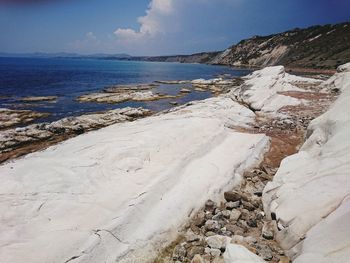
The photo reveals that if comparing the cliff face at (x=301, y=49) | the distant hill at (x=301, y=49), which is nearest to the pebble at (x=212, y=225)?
the cliff face at (x=301, y=49)

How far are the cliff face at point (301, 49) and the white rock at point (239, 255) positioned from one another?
102368 millimetres

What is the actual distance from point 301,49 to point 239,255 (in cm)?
14586

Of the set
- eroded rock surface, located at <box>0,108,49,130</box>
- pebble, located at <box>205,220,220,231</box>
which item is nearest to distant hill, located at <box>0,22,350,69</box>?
eroded rock surface, located at <box>0,108,49,130</box>

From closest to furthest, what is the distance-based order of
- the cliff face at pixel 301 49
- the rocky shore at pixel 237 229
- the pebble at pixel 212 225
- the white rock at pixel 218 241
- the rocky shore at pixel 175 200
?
1. the rocky shore at pixel 175 200
2. the rocky shore at pixel 237 229
3. the white rock at pixel 218 241
4. the pebble at pixel 212 225
5. the cliff face at pixel 301 49

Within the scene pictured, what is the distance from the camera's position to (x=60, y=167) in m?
13.1

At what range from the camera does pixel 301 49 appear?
137m

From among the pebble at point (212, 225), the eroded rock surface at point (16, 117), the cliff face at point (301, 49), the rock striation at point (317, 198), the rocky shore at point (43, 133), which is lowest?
the eroded rock surface at point (16, 117)

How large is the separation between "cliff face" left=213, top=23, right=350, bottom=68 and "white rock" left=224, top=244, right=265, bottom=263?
336ft

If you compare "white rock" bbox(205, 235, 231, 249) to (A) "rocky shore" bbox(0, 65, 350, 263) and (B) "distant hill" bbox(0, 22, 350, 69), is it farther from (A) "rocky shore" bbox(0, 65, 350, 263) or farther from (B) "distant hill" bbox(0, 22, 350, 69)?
(B) "distant hill" bbox(0, 22, 350, 69)

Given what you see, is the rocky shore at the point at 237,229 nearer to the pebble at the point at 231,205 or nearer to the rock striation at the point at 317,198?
the pebble at the point at 231,205

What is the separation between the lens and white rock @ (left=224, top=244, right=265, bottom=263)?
8.70 m

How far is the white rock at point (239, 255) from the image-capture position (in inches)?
342

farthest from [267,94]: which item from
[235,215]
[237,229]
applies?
[237,229]

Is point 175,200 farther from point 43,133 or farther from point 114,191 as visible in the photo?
point 43,133
